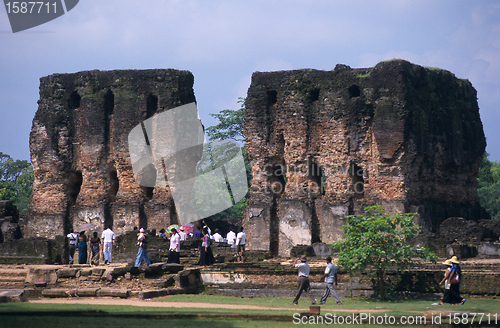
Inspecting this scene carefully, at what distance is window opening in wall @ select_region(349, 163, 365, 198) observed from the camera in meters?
22.0

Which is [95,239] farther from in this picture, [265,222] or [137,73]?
[137,73]

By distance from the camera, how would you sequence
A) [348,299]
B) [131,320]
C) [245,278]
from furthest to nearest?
[245,278] → [348,299] → [131,320]

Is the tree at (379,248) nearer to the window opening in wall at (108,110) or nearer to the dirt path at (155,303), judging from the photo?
the dirt path at (155,303)

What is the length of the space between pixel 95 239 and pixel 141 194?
590 centimetres

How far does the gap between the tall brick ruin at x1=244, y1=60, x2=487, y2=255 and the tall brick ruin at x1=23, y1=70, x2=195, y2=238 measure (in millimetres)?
3075

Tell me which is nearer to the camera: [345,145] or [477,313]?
[477,313]

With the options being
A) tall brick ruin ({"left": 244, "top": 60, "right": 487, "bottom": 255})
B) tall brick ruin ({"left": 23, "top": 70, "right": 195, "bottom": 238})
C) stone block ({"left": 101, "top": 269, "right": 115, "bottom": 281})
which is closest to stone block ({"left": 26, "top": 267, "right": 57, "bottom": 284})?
stone block ({"left": 101, "top": 269, "right": 115, "bottom": 281})

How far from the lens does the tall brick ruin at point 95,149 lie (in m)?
23.8

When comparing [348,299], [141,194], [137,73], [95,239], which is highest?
[137,73]

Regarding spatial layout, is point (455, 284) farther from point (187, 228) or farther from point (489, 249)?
point (187, 228)

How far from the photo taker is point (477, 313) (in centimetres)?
1035

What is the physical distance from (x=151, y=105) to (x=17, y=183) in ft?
73.6

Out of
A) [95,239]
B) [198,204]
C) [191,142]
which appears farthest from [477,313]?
[198,204]

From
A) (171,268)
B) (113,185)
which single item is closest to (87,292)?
(171,268)
